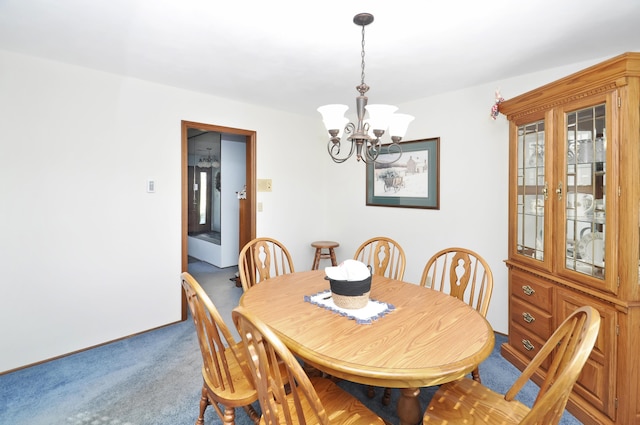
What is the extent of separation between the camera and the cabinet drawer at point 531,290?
6.88 feet

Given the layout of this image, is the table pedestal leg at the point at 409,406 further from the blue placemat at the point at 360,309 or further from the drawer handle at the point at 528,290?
the drawer handle at the point at 528,290

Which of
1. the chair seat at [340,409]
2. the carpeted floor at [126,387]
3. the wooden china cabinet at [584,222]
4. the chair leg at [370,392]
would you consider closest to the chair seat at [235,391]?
the chair seat at [340,409]

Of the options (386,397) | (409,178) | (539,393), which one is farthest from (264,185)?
(539,393)

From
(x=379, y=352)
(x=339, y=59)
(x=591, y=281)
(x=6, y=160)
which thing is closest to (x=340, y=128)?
A: (x=339, y=59)

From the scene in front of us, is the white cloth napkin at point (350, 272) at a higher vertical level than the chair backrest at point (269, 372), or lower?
higher

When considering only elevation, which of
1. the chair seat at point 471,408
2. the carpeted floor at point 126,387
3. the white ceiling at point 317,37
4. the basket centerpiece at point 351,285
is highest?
the white ceiling at point 317,37

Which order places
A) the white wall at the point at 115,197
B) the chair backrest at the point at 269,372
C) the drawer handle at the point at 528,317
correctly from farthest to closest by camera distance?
the white wall at the point at 115,197 → the drawer handle at the point at 528,317 → the chair backrest at the point at 269,372

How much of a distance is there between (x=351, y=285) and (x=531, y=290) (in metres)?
1.48

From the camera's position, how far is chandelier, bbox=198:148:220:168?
5.68 m

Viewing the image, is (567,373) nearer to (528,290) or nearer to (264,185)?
(528,290)

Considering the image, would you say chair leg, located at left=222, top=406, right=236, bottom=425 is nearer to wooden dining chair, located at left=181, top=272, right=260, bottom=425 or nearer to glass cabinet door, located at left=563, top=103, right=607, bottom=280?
wooden dining chair, located at left=181, top=272, right=260, bottom=425

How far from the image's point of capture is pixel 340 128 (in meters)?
1.74

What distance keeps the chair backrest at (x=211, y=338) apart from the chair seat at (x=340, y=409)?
0.23 meters

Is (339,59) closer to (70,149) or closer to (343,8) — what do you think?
(343,8)
